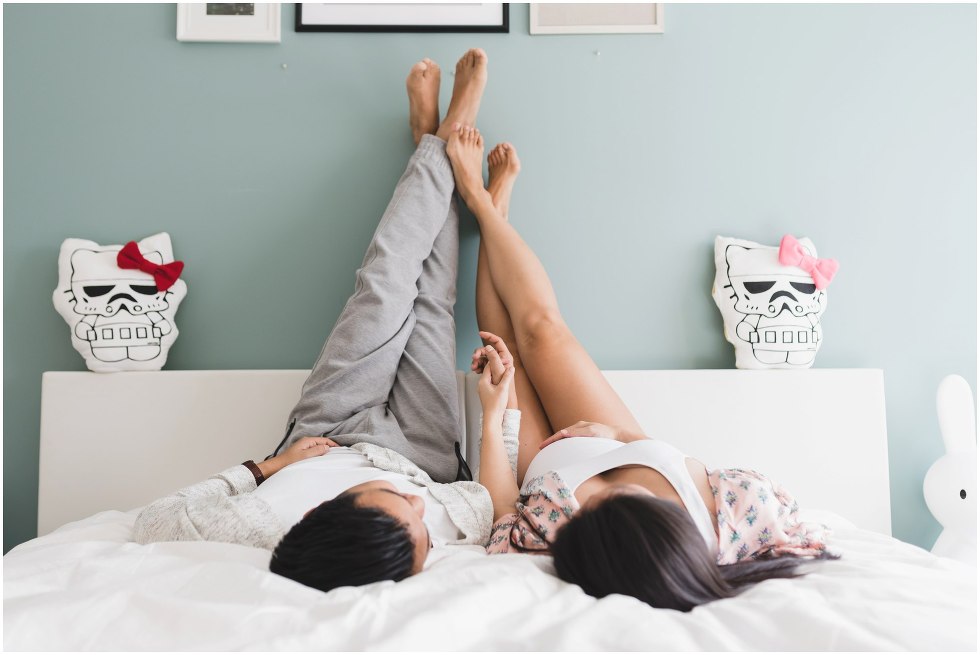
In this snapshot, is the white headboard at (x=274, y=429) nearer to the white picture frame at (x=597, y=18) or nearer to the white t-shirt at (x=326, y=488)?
the white t-shirt at (x=326, y=488)

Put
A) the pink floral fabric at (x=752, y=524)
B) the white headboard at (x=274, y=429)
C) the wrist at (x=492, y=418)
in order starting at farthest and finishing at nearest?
the white headboard at (x=274, y=429), the wrist at (x=492, y=418), the pink floral fabric at (x=752, y=524)

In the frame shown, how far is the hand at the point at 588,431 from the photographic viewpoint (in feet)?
4.07

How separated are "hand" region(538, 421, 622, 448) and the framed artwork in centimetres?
115

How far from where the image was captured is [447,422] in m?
1.45

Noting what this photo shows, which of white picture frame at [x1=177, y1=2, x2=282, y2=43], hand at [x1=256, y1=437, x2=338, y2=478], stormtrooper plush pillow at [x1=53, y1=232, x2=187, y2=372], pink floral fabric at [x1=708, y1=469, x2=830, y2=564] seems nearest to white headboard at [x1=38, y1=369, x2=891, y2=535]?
stormtrooper plush pillow at [x1=53, y1=232, x2=187, y2=372]

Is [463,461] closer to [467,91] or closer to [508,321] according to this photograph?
[508,321]

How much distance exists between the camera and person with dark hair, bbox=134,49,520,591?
838 mm

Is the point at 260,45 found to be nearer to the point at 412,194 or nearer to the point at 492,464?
the point at 412,194

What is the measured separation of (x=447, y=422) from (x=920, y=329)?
1.37 meters

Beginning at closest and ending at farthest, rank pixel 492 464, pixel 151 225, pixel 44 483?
pixel 492 464
pixel 44 483
pixel 151 225

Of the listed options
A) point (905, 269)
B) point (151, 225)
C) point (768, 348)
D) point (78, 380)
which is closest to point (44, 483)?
point (78, 380)

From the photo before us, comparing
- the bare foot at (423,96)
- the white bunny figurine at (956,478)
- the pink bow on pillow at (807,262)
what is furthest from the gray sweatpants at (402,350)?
the white bunny figurine at (956,478)

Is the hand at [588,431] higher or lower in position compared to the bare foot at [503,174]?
lower

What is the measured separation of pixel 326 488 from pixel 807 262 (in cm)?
135
